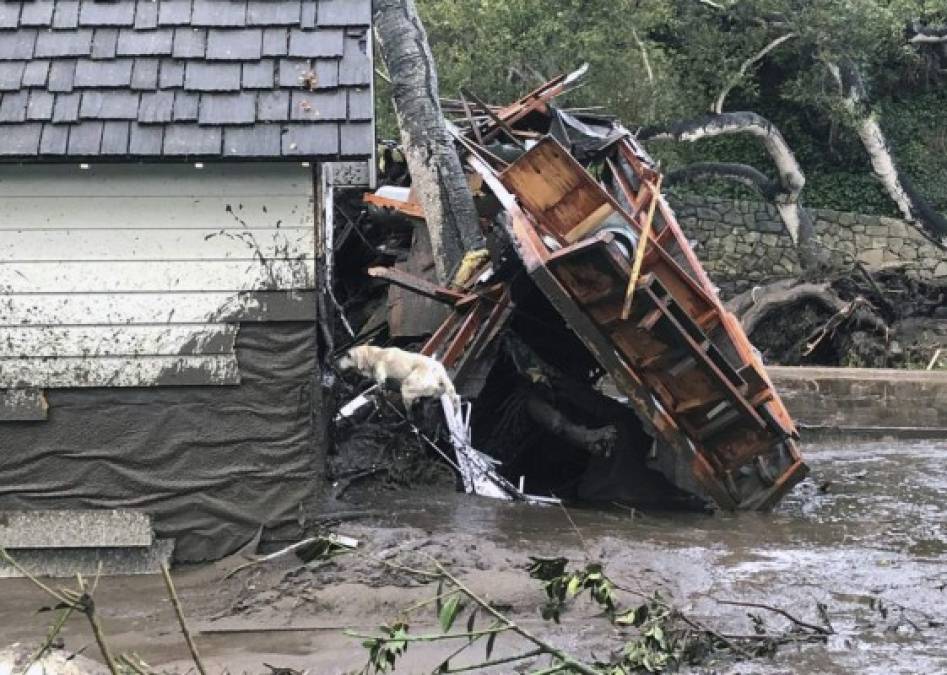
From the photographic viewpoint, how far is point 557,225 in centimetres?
833

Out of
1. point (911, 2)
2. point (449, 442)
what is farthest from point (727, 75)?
point (449, 442)

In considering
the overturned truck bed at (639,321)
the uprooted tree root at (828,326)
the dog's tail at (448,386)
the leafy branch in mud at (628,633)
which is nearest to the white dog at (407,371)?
the dog's tail at (448,386)

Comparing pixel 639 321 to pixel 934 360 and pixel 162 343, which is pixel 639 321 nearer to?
pixel 162 343

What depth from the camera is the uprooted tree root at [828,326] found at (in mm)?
15250

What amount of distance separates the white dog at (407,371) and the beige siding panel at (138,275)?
1.62 metres

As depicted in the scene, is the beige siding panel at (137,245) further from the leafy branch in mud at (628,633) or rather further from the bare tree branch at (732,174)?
the bare tree branch at (732,174)

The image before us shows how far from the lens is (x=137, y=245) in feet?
21.2

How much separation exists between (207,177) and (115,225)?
602 mm

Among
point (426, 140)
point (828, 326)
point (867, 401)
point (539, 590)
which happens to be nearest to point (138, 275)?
point (539, 590)

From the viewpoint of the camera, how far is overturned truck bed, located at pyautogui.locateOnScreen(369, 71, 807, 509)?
25.0 feet

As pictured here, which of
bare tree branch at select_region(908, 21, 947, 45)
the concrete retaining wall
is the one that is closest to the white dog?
the concrete retaining wall

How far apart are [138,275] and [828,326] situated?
11.1m

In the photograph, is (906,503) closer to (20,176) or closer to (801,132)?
(20,176)

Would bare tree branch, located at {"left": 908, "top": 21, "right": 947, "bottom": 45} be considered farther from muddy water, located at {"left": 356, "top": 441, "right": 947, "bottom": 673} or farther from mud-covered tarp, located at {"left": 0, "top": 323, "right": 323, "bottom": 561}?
mud-covered tarp, located at {"left": 0, "top": 323, "right": 323, "bottom": 561}
